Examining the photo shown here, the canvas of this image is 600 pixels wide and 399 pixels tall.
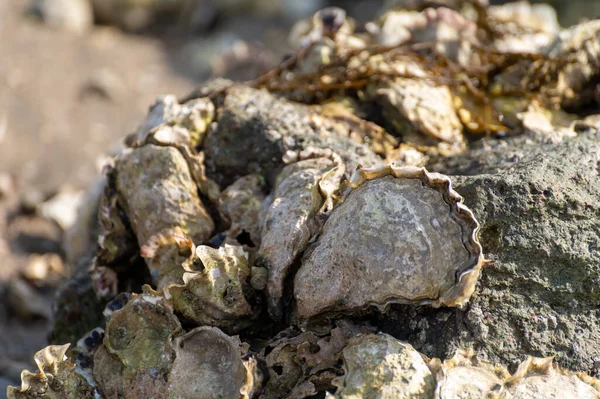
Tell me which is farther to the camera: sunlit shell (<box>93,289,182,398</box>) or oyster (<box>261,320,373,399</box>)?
sunlit shell (<box>93,289,182,398</box>)

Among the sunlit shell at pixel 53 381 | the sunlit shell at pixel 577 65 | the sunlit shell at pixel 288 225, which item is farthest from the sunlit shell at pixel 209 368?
the sunlit shell at pixel 577 65

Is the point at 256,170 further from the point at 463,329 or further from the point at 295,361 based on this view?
the point at 463,329

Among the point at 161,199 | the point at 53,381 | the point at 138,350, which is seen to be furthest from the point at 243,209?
the point at 53,381

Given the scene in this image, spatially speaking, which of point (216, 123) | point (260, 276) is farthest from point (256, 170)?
point (260, 276)

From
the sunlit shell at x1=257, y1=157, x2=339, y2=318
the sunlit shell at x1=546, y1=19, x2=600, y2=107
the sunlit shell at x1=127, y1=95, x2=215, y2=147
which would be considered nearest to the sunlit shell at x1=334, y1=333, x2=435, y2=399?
the sunlit shell at x1=257, y1=157, x2=339, y2=318

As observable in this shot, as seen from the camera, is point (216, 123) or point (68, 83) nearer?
point (216, 123)

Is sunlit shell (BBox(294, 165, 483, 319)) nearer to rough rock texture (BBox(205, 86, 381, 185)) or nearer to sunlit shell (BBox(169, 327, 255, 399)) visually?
sunlit shell (BBox(169, 327, 255, 399))
